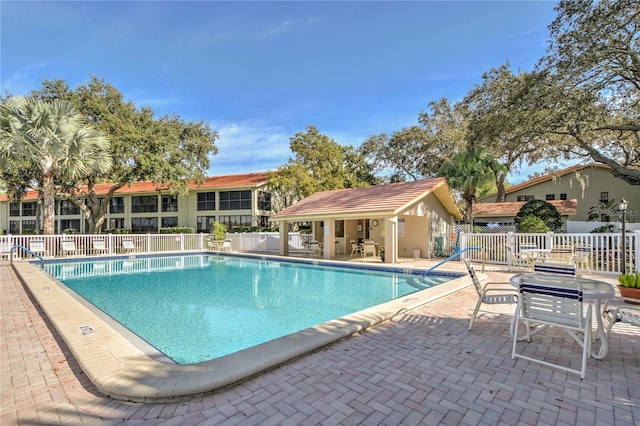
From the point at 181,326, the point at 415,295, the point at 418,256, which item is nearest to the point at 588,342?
the point at 415,295

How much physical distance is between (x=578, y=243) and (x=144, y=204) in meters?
36.6

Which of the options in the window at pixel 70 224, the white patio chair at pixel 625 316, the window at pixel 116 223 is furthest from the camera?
the window at pixel 70 224

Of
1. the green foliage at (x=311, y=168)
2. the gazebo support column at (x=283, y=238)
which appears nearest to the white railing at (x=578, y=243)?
the gazebo support column at (x=283, y=238)

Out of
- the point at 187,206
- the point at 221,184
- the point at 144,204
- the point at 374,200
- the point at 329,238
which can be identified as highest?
the point at 221,184

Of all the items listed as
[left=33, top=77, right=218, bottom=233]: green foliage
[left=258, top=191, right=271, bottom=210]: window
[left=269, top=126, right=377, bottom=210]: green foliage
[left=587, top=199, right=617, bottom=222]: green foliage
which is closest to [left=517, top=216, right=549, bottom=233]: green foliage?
[left=587, top=199, right=617, bottom=222]: green foliage

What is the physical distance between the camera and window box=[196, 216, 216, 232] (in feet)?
104

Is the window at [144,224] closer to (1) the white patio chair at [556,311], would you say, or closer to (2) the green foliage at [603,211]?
(1) the white patio chair at [556,311]

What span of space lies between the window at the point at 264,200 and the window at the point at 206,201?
15.7 feet

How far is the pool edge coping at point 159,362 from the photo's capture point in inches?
119

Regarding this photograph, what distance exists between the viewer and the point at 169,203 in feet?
111

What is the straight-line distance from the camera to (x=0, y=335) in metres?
4.79

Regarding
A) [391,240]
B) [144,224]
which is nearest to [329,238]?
[391,240]

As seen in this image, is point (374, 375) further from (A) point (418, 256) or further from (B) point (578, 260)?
(A) point (418, 256)

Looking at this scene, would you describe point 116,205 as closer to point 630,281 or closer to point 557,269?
point 557,269
